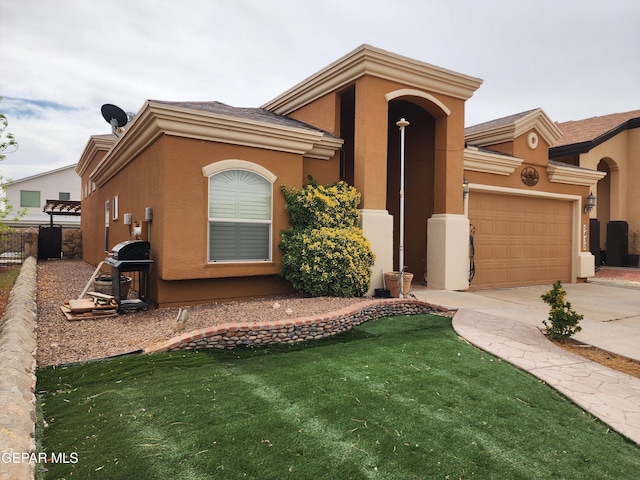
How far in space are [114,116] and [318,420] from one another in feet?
49.9

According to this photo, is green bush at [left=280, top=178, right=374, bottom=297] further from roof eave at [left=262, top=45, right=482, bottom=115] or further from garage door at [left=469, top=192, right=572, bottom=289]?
garage door at [left=469, top=192, right=572, bottom=289]

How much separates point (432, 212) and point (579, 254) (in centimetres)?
632

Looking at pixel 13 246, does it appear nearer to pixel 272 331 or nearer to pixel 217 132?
pixel 217 132

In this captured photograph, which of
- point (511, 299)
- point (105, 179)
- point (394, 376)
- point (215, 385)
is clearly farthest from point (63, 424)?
point (105, 179)

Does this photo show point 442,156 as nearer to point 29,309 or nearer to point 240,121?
point 240,121

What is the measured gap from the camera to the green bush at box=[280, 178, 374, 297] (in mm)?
7383

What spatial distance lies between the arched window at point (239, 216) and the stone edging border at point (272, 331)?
230cm

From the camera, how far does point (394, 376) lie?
425 cm

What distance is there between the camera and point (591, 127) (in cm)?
Result: 1888

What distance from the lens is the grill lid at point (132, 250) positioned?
6785 mm

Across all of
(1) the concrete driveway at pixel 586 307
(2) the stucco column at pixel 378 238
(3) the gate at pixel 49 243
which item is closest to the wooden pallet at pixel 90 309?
A: (2) the stucco column at pixel 378 238

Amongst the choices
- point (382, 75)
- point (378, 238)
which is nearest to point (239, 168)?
point (378, 238)

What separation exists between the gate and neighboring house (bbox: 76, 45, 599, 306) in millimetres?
6209

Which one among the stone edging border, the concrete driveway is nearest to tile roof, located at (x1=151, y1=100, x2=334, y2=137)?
the stone edging border
